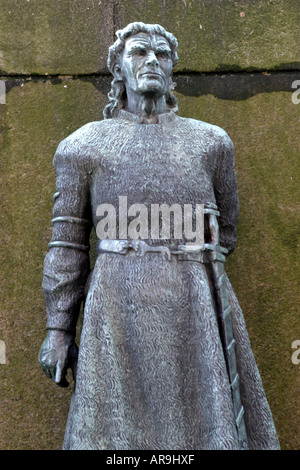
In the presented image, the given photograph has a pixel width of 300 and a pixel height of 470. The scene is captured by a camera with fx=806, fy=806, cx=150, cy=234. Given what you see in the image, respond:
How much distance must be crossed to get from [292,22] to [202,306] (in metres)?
1.87

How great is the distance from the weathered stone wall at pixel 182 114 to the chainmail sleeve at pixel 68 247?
2.42 ft

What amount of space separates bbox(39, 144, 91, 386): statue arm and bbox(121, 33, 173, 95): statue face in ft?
1.24

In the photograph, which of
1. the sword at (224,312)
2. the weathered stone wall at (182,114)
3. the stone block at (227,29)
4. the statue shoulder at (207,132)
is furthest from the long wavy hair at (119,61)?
the stone block at (227,29)

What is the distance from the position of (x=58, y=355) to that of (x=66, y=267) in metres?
0.32

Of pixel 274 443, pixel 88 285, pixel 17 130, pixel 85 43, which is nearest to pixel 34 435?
pixel 88 285

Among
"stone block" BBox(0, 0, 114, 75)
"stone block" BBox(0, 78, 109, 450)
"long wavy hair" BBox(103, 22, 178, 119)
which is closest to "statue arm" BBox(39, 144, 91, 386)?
"long wavy hair" BBox(103, 22, 178, 119)

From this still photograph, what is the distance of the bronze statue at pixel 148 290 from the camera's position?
275 cm

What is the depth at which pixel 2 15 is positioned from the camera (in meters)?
4.04

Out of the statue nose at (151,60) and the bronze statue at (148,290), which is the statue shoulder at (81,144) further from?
the statue nose at (151,60)

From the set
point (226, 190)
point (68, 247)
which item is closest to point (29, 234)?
point (68, 247)

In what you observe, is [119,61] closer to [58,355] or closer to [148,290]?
[148,290]

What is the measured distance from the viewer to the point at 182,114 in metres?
3.90

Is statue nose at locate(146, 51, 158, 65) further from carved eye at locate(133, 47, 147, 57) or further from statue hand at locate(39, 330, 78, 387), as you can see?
statue hand at locate(39, 330, 78, 387)

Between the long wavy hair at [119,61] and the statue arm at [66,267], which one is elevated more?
the long wavy hair at [119,61]
